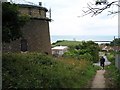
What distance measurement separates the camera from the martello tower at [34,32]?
3572 cm

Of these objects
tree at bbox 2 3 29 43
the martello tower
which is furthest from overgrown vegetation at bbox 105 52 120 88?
the martello tower

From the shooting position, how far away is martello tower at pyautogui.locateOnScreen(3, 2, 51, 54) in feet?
117

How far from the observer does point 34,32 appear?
37.6 meters

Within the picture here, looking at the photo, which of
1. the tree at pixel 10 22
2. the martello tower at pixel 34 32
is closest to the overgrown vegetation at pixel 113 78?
the tree at pixel 10 22

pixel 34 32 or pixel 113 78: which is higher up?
pixel 34 32

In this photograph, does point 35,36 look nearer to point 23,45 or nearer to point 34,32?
point 34,32

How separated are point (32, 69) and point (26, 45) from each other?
1827cm

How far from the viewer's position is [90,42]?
205ft

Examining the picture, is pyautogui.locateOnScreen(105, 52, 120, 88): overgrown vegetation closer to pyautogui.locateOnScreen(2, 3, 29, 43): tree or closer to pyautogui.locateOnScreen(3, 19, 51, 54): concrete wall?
pyautogui.locateOnScreen(2, 3, 29, 43): tree

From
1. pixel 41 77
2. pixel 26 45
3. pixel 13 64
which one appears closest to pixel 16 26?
pixel 13 64

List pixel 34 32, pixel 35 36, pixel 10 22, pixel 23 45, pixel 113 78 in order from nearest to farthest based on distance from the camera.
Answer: pixel 10 22
pixel 113 78
pixel 23 45
pixel 34 32
pixel 35 36

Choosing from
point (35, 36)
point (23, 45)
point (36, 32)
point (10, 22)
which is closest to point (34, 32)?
point (36, 32)

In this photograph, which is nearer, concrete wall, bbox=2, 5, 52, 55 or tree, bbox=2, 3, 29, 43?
tree, bbox=2, 3, 29, 43

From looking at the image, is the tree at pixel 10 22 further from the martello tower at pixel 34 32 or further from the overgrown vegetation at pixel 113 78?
the martello tower at pixel 34 32
